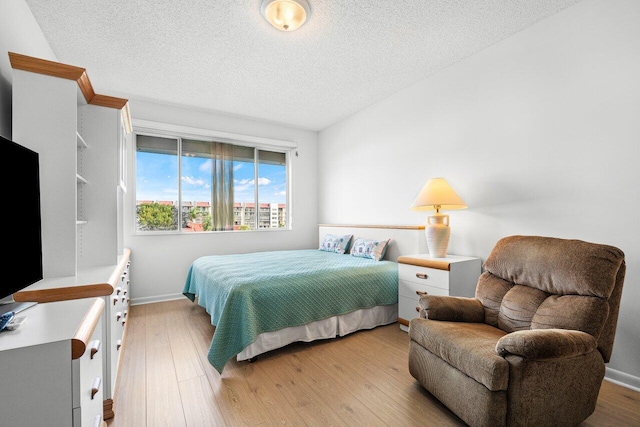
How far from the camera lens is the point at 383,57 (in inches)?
111

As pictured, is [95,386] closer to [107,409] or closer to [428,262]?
[107,409]

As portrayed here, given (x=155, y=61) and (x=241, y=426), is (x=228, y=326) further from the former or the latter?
(x=155, y=61)

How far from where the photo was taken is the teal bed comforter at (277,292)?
7.03 feet

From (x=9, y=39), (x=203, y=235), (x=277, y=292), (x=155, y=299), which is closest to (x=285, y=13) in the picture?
(x=9, y=39)

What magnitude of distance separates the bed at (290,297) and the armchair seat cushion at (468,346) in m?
0.92

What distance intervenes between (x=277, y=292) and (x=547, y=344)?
5.68 feet

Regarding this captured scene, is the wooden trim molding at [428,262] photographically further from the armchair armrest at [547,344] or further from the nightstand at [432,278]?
the armchair armrest at [547,344]

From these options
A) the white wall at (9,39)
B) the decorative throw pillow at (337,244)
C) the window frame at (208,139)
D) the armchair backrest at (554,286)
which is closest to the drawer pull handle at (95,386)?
the white wall at (9,39)

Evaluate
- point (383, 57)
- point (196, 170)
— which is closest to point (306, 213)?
point (196, 170)

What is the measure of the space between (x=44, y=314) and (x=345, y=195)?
386 cm

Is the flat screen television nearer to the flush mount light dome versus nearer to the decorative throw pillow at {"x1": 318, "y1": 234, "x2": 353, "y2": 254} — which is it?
the flush mount light dome

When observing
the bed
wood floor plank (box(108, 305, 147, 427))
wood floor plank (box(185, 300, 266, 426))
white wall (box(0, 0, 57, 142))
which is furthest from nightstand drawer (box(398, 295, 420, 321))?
white wall (box(0, 0, 57, 142))

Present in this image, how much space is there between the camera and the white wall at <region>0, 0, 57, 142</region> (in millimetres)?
1616

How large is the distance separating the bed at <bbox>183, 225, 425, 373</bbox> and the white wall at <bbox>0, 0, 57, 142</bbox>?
175 cm
